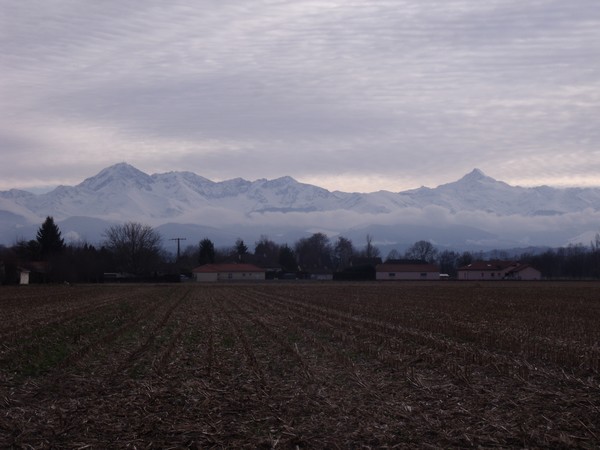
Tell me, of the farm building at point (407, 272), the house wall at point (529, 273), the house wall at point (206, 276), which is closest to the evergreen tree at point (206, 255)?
the house wall at point (206, 276)

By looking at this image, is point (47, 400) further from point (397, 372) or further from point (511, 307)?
point (511, 307)

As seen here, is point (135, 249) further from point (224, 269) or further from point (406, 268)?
point (406, 268)

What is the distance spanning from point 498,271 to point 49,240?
87.5 meters

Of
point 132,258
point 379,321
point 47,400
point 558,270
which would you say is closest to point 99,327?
point 379,321

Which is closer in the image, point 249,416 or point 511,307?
point 249,416

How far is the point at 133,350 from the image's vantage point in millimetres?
20969

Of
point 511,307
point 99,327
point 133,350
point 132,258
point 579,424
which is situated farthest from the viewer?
point 132,258

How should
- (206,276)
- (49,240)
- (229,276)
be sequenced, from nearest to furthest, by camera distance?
(49,240), (206,276), (229,276)

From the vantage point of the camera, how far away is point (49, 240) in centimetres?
12488

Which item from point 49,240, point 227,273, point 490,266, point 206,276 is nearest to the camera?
point 49,240

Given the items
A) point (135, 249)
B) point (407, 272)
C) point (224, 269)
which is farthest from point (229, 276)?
point (407, 272)

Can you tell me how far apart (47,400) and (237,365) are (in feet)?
17.0

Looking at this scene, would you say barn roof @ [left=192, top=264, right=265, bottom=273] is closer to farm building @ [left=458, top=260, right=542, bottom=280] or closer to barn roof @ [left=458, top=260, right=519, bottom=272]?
farm building @ [left=458, top=260, right=542, bottom=280]

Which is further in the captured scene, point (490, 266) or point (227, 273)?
point (490, 266)
